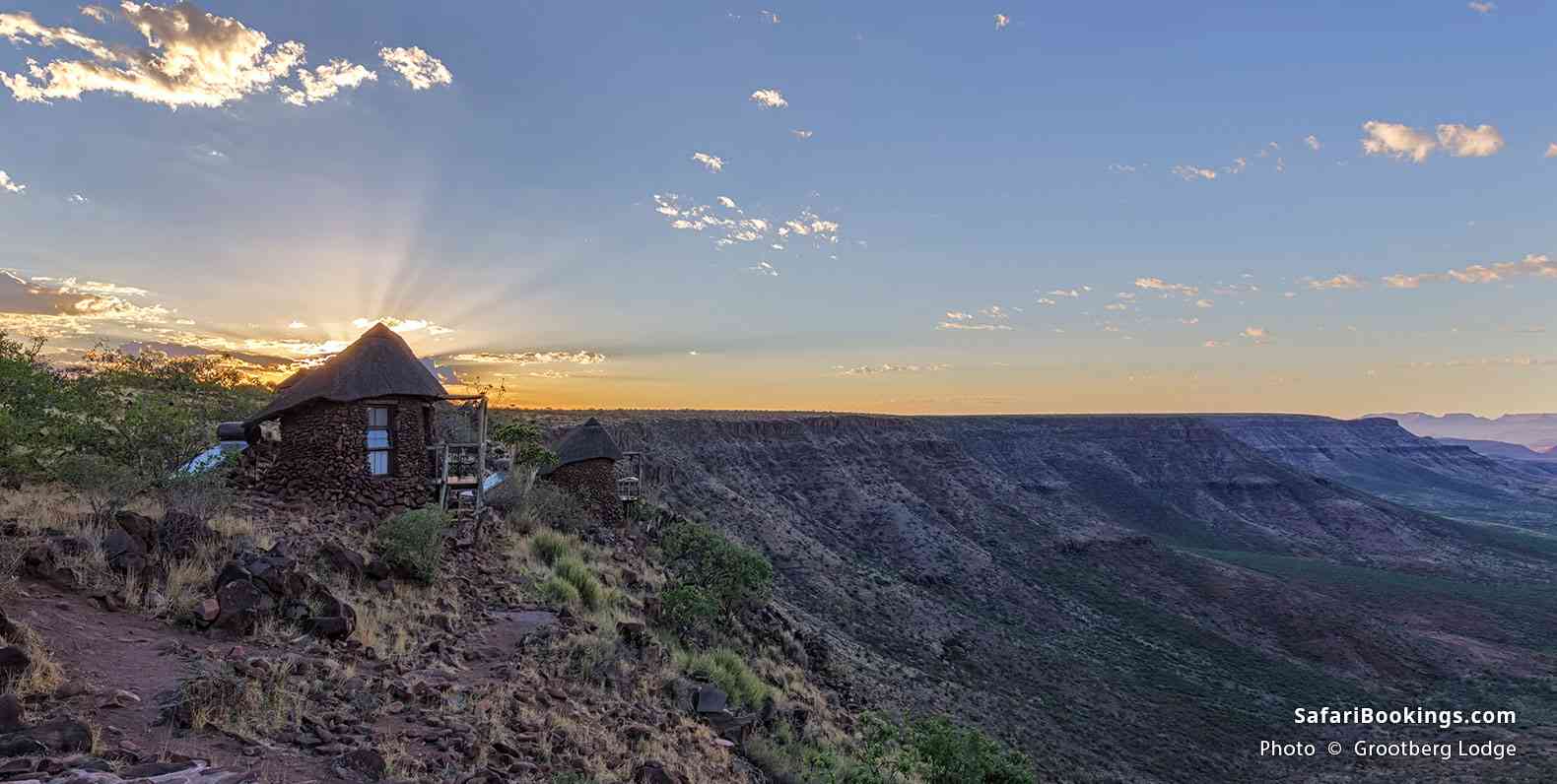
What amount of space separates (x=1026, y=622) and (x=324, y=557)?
36010 millimetres

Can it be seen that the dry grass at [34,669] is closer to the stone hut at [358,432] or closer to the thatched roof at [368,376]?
the stone hut at [358,432]

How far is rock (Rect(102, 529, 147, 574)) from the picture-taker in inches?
401

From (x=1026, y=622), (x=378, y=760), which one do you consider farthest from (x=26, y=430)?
(x=1026, y=622)

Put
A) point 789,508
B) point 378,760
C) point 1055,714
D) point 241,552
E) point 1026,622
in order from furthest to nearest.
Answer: point 789,508 → point 1026,622 → point 1055,714 → point 241,552 → point 378,760

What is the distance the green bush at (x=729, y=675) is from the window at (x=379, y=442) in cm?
928

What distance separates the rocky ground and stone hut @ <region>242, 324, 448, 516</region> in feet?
5.44

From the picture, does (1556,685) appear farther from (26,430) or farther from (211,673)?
(26,430)

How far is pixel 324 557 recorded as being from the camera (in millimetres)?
12750

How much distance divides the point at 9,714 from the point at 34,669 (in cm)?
123

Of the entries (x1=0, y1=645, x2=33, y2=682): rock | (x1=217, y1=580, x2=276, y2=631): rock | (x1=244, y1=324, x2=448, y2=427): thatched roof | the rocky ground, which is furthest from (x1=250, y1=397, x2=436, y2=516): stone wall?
(x1=0, y1=645, x2=33, y2=682): rock

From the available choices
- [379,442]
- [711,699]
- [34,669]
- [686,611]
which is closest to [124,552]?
[34,669]

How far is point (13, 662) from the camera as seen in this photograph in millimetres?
6875

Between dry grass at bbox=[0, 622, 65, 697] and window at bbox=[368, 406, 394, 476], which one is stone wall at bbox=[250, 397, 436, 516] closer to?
window at bbox=[368, 406, 394, 476]

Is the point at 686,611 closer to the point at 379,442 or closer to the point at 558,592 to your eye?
the point at 558,592
